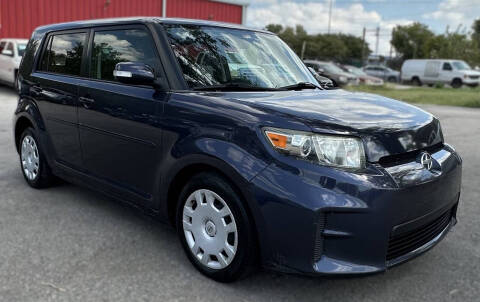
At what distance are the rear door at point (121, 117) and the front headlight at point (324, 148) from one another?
Result: 100 cm

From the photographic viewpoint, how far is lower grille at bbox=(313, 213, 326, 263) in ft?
7.86

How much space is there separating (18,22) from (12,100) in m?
6.14

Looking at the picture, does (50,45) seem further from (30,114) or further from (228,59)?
(228,59)

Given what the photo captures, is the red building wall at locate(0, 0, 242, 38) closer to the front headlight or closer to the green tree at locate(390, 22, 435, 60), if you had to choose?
the front headlight

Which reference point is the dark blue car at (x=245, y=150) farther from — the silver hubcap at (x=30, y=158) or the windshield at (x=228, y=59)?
the silver hubcap at (x=30, y=158)

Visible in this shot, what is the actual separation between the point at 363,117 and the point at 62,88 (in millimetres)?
2690

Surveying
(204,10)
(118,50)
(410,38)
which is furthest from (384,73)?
(118,50)

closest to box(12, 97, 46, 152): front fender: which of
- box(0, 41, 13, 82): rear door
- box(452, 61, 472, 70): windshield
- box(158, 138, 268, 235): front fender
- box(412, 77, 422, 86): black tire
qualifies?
box(158, 138, 268, 235): front fender

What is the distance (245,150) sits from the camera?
261 cm

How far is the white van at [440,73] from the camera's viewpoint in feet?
94.0

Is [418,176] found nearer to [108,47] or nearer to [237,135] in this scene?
[237,135]

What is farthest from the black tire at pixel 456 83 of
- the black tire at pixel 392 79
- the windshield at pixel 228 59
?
the windshield at pixel 228 59

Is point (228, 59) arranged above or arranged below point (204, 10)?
below

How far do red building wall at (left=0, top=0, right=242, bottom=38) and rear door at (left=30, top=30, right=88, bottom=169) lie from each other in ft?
49.6
